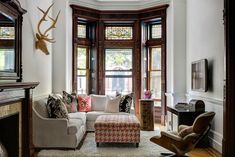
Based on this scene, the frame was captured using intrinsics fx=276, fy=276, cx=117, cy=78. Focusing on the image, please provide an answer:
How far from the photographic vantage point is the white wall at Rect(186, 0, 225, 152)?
4.77 m

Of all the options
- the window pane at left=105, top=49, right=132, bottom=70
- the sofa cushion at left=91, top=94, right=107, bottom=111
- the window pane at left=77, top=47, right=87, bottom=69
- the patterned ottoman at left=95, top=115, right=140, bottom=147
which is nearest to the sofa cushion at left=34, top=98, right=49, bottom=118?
the patterned ottoman at left=95, top=115, right=140, bottom=147

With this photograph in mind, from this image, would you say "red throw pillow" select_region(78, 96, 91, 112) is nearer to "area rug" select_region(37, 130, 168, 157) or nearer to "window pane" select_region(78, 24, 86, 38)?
"area rug" select_region(37, 130, 168, 157)

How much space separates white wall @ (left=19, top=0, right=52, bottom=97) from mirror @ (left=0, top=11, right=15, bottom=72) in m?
0.84

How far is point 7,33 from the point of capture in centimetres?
376

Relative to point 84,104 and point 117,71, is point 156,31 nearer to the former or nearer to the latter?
point 117,71

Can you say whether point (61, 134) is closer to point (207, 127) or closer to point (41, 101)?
point (41, 101)

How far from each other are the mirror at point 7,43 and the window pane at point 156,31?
15.8 feet

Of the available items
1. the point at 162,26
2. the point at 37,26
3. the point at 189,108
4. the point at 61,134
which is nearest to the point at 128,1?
the point at 162,26

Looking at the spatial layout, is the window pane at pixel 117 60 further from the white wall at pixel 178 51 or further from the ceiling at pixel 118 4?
the white wall at pixel 178 51

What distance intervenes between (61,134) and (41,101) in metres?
0.75

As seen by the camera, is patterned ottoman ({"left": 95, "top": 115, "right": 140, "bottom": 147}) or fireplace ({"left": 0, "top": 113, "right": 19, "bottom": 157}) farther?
patterned ottoman ({"left": 95, "top": 115, "right": 140, "bottom": 147})

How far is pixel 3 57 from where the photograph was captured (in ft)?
11.9

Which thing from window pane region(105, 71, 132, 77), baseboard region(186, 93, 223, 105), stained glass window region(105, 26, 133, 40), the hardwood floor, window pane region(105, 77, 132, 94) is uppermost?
stained glass window region(105, 26, 133, 40)

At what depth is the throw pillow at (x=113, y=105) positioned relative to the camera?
6.67 meters
